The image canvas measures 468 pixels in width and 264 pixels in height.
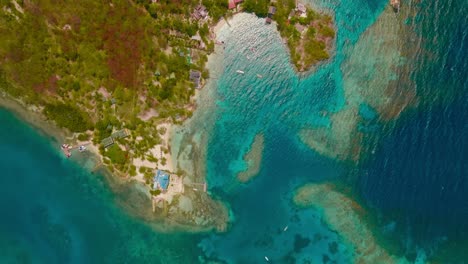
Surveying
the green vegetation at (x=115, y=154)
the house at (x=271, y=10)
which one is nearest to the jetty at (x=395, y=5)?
the house at (x=271, y=10)

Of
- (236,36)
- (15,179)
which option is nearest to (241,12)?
(236,36)

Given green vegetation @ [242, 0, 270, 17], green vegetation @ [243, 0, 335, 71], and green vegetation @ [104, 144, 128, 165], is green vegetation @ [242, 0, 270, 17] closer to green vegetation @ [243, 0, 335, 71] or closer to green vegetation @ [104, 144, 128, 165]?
green vegetation @ [243, 0, 335, 71]

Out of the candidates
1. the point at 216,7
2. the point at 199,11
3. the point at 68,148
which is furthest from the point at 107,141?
the point at 216,7

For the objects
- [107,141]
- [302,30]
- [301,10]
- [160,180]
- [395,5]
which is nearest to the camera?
[107,141]

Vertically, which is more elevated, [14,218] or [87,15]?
[87,15]

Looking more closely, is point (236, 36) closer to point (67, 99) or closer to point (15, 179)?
point (67, 99)

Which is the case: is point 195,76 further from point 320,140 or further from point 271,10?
point 320,140

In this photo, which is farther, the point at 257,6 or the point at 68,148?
the point at 257,6
